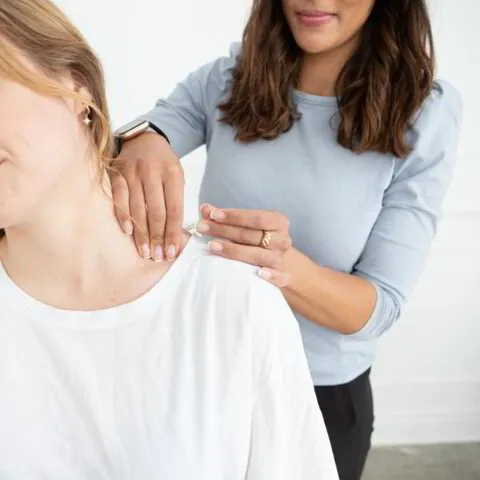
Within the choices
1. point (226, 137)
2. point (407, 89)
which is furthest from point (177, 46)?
point (407, 89)

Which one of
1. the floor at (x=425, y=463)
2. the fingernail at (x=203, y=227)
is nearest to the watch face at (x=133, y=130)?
the fingernail at (x=203, y=227)

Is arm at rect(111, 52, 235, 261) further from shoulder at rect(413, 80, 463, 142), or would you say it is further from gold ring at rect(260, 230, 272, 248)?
shoulder at rect(413, 80, 463, 142)

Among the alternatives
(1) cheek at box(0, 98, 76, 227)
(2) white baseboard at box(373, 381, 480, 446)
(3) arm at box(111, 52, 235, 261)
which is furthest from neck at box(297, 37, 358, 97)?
(2) white baseboard at box(373, 381, 480, 446)

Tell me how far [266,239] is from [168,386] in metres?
0.22

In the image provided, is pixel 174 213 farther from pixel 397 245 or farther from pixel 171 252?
pixel 397 245

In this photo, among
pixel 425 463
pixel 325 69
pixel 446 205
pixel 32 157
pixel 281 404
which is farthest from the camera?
pixel 425 463

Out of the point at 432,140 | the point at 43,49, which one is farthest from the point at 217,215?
the point at 432,140

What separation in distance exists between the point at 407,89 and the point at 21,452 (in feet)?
2.52

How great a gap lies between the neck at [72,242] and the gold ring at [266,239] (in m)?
0.16

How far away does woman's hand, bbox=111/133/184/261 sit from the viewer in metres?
0.79

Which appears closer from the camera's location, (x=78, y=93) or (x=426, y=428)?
(x=78, y=93)

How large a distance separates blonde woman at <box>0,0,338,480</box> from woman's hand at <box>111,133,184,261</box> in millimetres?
18

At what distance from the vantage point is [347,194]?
0.98 m

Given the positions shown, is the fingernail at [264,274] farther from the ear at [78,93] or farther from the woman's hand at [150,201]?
the ear at [78,93]
